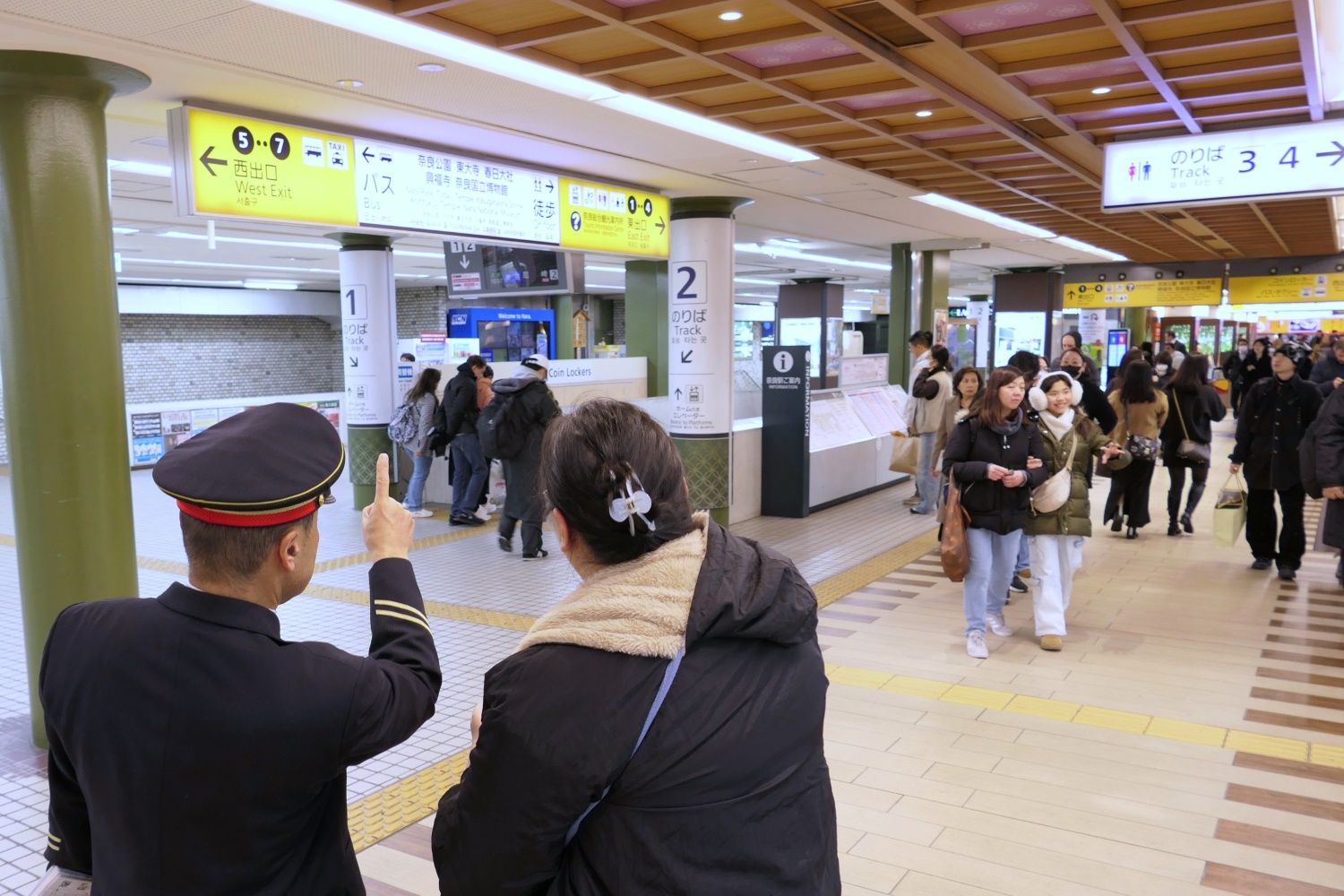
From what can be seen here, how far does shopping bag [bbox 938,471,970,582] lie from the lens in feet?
16.6

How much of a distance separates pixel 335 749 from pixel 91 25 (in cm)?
336

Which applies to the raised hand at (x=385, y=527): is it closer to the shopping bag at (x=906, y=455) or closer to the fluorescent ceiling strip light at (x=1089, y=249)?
the shopping bag at (x=906, y=455)

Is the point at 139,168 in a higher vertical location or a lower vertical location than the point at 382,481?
higher

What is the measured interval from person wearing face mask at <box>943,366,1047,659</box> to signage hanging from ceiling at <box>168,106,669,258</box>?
3002 mm

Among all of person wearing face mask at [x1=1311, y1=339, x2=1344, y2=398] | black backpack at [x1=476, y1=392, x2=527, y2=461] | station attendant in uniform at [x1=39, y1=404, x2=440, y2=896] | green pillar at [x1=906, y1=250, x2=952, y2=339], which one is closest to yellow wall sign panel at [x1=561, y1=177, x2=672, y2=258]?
black backpack at [x1=476, y1=392, x2=527, y2=461]

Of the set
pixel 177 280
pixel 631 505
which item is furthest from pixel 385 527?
pixel 177 280

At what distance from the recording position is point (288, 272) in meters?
16.6

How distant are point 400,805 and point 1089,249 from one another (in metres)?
13.4

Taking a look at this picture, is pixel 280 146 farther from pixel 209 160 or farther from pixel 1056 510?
pixel 1056 510

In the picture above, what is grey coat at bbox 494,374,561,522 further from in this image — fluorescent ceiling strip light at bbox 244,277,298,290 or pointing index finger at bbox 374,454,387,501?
fluorescent ceiling strip light at bbox 244,277,298,290

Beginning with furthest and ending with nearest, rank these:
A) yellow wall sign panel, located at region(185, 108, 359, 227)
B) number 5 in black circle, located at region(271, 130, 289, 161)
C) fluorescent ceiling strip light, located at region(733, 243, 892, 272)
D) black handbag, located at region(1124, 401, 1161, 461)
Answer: fluorescent ceiling strip light, located at region(733, 243, 892, 272) → black handbag, located at region(1124, 401, 1161, 461) → number 5 in black circle, located at region(271, 130, 289, 161) → yellow wall sign panel, located at region(185, 108, 359, 227)

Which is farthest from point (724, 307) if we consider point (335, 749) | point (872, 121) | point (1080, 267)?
point (1080, 267)

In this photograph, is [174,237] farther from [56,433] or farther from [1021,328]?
[1021,328]

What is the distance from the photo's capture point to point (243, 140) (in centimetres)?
473
